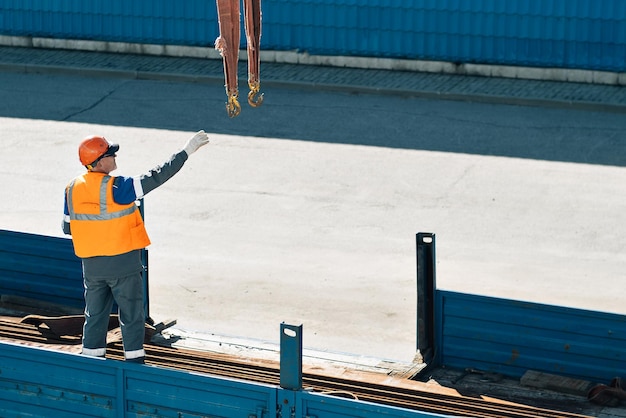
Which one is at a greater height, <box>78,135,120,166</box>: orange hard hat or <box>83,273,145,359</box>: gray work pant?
<box>78,135,120,166</box>: orange hard hat

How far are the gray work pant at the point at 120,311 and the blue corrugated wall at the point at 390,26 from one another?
1240cm

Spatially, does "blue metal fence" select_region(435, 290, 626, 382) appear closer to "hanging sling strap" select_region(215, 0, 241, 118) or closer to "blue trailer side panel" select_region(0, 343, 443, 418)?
"blue trailer side panel" select_region(0, 343, 443, 418)

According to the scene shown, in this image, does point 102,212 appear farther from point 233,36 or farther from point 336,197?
point 336,197

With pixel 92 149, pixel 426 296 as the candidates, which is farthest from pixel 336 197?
pixel 92 149

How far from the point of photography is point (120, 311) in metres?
9.52

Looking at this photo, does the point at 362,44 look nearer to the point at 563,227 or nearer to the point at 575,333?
the point at 563,227

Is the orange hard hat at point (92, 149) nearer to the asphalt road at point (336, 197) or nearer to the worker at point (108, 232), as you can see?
the worker at point (108, 232)

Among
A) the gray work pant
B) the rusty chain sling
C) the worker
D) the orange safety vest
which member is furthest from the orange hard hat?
the rusty chain sling

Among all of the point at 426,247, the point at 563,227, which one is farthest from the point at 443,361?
the point at 563,227

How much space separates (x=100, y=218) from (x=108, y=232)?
117 millimetres

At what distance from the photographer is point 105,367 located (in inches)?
349

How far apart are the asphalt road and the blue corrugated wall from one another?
1178 millimetres

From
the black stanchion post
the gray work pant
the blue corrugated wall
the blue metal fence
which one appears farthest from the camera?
the blue corrugated wall

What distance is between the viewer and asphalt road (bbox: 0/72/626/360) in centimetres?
1309
